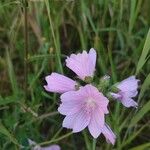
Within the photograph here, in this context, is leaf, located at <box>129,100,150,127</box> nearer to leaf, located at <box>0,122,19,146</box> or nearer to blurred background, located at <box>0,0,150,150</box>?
blurred background, located at <box>0,0,150,150</box>

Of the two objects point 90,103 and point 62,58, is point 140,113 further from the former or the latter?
point 62,58

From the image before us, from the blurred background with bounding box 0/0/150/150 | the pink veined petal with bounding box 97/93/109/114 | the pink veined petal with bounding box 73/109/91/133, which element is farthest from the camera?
the blurred background with bounding box 0/0/150/150

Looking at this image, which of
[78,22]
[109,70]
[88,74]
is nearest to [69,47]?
[78,22]

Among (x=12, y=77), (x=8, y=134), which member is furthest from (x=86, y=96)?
(x=12, y=77)

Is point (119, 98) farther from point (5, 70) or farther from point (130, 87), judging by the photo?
point (5, 70)

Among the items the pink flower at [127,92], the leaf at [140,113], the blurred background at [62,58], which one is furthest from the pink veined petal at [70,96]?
the leaf at [140,113]

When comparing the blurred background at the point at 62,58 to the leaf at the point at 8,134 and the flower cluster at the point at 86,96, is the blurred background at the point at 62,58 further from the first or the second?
the flower cluster at the point at 86,96

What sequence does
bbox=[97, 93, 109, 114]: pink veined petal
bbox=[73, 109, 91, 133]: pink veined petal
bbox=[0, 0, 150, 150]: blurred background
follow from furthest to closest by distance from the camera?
bbox=[0, 0, 150, 150]: blurred background → bbox=[73, 109, 91, 133]: pink veined petal → bbox=[97, 93, 109, 114]: pink veined petal

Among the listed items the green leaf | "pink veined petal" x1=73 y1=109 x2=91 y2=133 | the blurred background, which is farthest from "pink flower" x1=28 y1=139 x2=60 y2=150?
"pink veined petal" x1=73 y1=109 x2=91 y2=133
